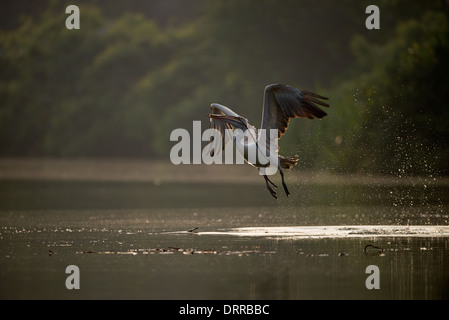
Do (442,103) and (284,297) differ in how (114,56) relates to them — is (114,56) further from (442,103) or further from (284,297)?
(284,297)

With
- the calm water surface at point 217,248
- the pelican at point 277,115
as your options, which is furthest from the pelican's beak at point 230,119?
the calm water surface at point 217,248

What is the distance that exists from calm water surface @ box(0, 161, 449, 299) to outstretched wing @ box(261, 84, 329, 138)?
1874 mm

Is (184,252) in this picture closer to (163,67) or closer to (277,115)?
(277,115)

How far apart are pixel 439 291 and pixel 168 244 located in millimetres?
5268

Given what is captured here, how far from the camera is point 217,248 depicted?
16203 millimetres

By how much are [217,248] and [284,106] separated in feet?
→ 9.65

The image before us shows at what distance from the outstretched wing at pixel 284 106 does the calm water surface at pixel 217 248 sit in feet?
6.15

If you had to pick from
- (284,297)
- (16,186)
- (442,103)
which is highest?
(442,103)

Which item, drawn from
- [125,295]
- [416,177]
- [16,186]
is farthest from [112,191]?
[125,295]

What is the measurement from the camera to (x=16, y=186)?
109 feet

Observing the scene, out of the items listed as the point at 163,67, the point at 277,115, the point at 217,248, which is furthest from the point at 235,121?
the point at 163,67

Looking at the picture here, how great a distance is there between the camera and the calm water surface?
1296cm

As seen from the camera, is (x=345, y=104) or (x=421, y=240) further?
(x=345, y=104)

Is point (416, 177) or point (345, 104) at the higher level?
point (345, 104)
